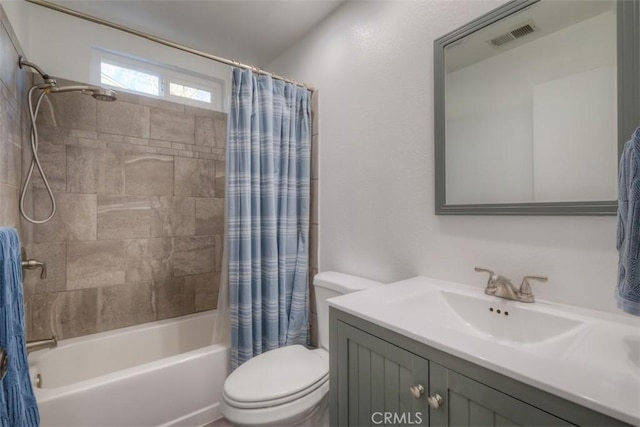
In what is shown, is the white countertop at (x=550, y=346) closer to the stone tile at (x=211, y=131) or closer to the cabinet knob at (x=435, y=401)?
the cabinet knob at (x=435, y=401)

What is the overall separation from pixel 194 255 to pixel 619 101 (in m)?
2.43

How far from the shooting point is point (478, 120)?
120 cm

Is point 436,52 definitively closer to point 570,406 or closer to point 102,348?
point 570,406

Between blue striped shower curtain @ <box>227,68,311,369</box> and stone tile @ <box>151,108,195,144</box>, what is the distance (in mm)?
778

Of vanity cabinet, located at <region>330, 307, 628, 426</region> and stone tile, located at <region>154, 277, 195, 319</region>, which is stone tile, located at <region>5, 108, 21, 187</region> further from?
vanity cabinet, located at <region>330, 307, 628, 426</region>

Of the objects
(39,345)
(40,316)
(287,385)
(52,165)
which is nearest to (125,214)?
(52,165)

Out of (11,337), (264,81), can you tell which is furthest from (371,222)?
(11,337)

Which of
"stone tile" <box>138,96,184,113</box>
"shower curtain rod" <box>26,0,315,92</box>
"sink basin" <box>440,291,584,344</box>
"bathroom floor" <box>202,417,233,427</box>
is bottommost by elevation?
"bathroom floor" <box>202,417,233,427</box>

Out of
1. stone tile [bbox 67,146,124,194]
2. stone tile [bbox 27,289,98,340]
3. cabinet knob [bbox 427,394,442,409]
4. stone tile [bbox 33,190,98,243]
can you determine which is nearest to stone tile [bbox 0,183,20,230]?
stone tile [bbox 33,190,98,243]

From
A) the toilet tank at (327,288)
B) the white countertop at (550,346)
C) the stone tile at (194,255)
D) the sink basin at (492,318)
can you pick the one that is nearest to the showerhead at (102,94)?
the stone tile at (194,255)

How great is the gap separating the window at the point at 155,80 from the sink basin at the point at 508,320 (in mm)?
2351

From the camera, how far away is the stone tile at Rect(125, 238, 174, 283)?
2.01 metres

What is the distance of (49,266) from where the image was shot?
5.73 ft

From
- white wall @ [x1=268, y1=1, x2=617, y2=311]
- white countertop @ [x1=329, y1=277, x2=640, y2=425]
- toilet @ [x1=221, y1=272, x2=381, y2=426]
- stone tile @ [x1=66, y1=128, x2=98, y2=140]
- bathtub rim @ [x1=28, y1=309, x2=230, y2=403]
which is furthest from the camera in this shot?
stone tile @ [x1=66, y1=128, x2=98, y2=140]
